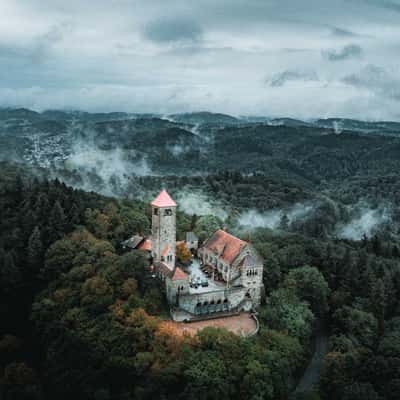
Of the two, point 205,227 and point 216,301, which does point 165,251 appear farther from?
point 205,227

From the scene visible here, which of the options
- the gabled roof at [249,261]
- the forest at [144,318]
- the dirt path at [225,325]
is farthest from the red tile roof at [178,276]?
the gabled roof at [249,261]

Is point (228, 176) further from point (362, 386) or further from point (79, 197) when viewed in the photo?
point (362, 386)

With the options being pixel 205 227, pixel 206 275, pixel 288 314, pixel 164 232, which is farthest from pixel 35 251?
pixel 288 314

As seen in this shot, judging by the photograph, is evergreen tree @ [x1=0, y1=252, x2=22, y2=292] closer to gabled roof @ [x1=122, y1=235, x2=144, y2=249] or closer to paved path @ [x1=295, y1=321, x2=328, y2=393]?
gabled roof @ [x1=122, y1=235, x2=144, y2=249]

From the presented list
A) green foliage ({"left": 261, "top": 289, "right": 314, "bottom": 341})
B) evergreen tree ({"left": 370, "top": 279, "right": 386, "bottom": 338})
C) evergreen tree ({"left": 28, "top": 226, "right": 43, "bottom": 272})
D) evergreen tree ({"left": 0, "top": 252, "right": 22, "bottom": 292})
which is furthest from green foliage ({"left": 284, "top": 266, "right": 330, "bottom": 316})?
evergreen tree ({"left": 0, "top": 252, "right": 22, "bottom": 292})

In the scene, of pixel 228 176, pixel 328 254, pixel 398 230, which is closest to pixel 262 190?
pixel 228 176
